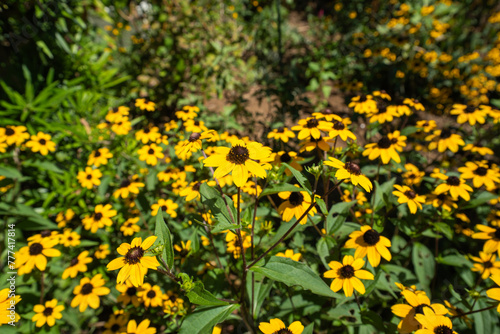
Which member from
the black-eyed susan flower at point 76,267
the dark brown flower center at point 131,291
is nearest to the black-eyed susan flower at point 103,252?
the black-eyed susan flower at point 76,267

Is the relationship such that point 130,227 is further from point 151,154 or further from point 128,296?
point 151,154

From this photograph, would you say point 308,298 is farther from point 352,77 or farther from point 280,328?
point 352,77

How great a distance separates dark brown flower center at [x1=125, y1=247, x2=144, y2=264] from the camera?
0.99m

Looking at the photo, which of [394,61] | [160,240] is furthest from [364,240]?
[394,61]

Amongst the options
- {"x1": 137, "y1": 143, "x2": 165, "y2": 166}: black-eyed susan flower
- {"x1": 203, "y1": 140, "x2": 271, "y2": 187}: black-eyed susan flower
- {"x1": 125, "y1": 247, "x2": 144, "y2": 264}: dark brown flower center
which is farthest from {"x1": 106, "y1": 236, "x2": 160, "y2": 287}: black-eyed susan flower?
{"x1": 137, "y1": 143, "x2": 165, "y2": 166}: black-eyed susan flower

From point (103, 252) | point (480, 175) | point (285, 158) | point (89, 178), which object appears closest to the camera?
point (285, 158)

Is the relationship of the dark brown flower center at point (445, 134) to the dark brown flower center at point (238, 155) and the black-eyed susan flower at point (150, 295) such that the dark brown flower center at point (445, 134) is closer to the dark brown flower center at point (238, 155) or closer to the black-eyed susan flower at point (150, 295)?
the dark brown flower center at point (238, 155)

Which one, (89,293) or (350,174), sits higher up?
(350,174)

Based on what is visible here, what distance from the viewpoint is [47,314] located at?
5.17 feet

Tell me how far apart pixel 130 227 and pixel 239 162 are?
1291 millimetres

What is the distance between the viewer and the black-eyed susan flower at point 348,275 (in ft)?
3.83

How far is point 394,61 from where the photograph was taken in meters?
3.88

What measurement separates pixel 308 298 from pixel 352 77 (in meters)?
3.93

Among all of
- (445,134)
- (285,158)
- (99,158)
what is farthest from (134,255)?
(445,134)
